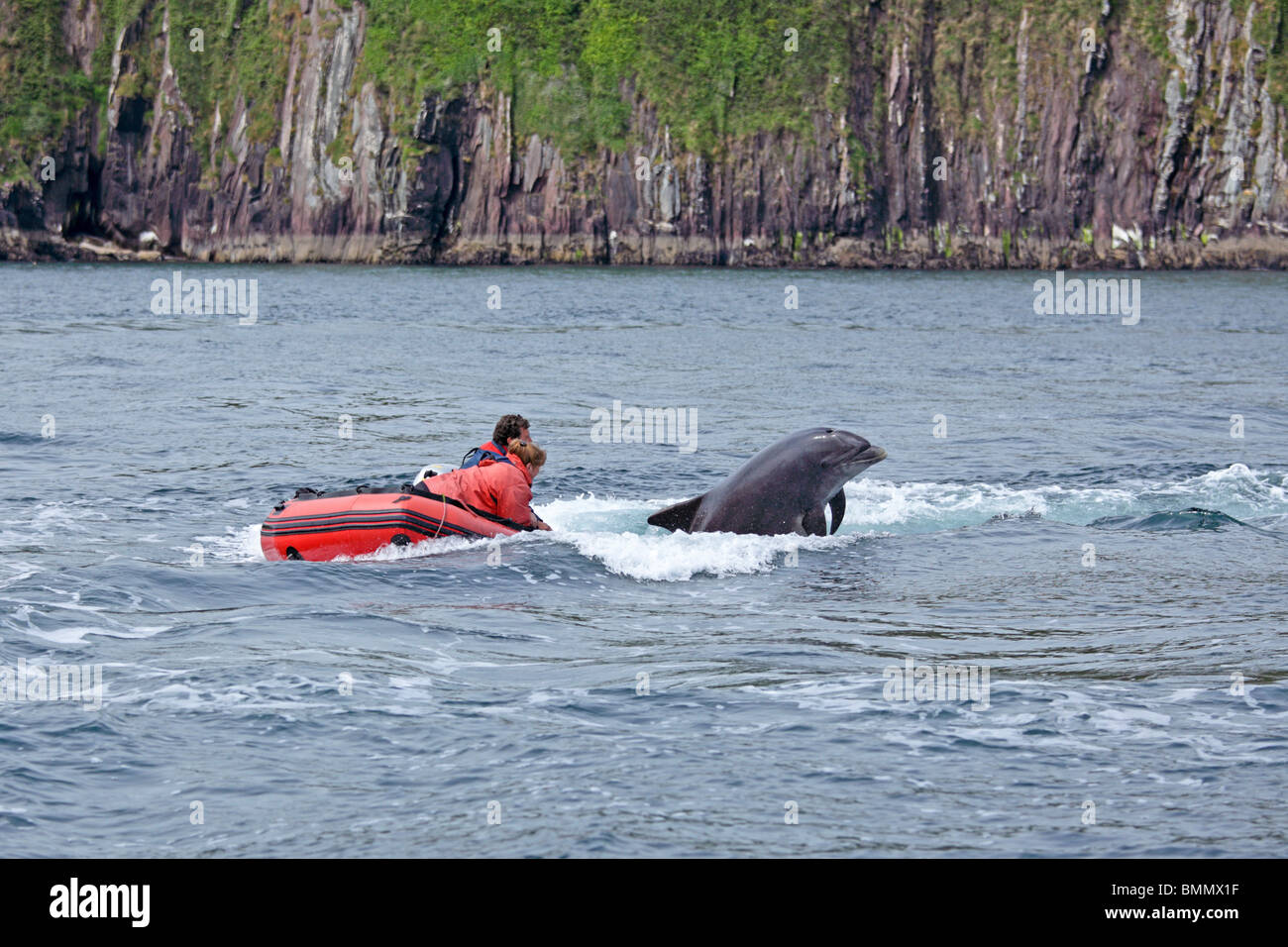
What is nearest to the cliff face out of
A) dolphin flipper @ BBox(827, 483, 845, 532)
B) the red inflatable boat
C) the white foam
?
dolphin flipper @ BBox(827, 483, 845, 532)

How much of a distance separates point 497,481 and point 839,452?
3.97 metres

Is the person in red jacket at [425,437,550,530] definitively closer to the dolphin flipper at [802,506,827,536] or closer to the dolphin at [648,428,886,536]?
the dolphin at [648,428,886,536]

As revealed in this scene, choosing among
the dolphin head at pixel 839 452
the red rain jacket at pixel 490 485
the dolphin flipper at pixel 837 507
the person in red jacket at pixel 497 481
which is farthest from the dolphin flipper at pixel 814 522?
the red rain jacket at pixel 490 485

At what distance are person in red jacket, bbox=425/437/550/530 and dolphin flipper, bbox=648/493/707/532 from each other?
1.62 metres

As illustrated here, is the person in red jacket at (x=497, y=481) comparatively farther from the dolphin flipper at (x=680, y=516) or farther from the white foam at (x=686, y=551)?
the dolphin flipper at (x=680, y=516)

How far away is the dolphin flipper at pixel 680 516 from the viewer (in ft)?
55.3

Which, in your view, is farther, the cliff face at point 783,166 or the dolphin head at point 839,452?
the cliff face at point 783,166

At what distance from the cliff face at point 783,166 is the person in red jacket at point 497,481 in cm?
10659

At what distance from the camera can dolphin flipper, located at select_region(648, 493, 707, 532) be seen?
55.3ft

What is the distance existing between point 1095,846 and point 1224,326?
5565cm

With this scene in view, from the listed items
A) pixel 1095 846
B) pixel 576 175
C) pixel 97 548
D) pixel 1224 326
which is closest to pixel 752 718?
pixel 1095 846

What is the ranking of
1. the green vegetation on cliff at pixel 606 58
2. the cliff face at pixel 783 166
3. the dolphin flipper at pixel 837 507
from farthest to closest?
the green vegetation on cliff at pixel 606 58 < the cliff face at pixel 783 166 < the dolphin flipper at pixel 837 507

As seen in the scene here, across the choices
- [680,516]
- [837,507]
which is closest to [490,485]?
[680,516]

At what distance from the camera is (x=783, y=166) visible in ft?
408
